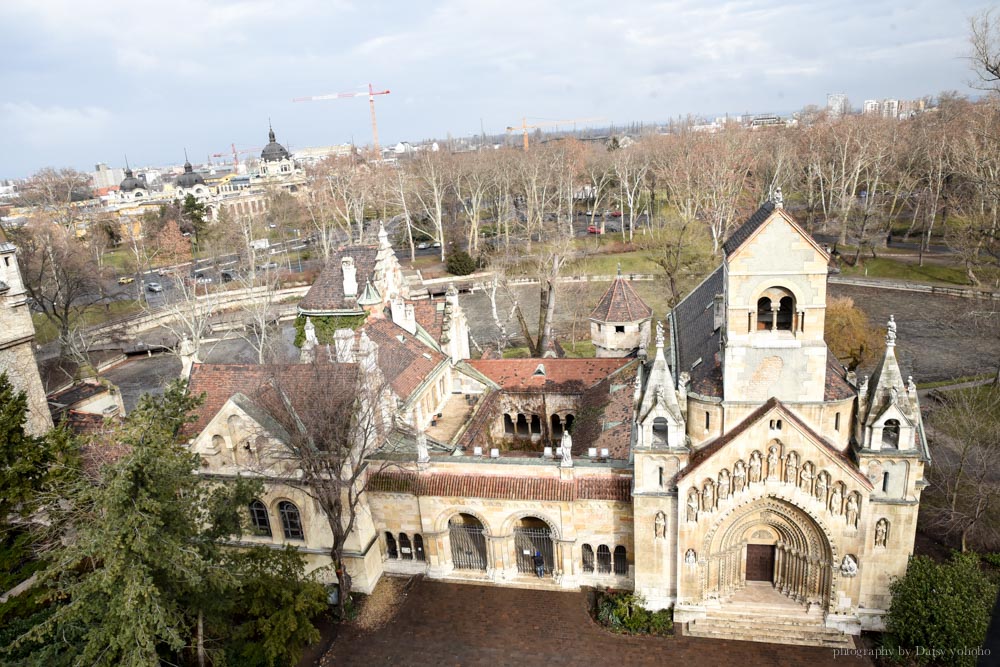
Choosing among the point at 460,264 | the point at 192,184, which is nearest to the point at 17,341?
the point at 460,264

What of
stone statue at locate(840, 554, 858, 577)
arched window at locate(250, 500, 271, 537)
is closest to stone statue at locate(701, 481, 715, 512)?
stone statue at locate(840, 554, 858, 577)

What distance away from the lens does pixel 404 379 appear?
30.2m

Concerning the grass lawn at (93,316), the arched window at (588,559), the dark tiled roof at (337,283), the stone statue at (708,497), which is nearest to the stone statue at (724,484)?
the stone statue at (708,497)

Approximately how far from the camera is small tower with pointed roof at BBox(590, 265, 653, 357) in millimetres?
39469

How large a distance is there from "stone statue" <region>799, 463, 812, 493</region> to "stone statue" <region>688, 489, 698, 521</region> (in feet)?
10.6

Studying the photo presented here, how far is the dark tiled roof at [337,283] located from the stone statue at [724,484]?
801 inches

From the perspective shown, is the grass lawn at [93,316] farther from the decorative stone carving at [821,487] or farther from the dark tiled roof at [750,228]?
the decorative stone carving at [821,487]

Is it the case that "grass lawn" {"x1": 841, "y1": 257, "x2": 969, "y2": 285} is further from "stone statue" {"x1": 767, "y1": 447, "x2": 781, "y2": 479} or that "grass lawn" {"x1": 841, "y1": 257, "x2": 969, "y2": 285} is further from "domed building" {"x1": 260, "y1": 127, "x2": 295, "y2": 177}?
"domed building" {"x1": 260, "y1": 127, "x2": 295, "y2": 177}

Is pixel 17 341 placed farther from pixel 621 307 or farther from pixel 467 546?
pixel 621 307

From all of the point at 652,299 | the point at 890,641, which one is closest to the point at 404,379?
the point at 890,641

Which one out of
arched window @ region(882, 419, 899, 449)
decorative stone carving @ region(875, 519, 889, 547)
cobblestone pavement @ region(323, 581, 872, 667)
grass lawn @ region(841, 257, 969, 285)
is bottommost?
cobblestone pavement @ region(323, 581, 872, 667)

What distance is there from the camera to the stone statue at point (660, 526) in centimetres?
2278

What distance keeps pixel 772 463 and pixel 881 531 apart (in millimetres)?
4146

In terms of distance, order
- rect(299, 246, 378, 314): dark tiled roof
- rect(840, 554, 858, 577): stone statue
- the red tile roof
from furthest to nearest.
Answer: rect(299, 246, 378, 314): dark tiled roof → the red tile roof → rect(840, 554, 858, 577): stone statue
